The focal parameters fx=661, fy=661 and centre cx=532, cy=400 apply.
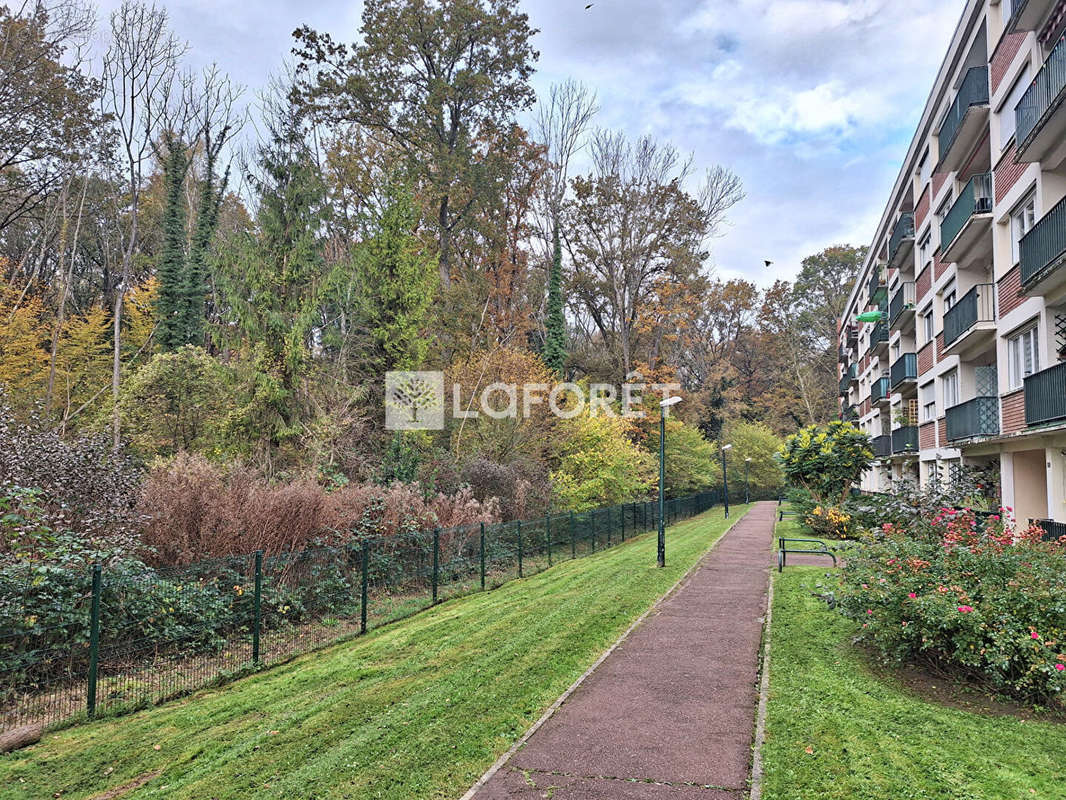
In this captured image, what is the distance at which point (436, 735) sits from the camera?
20.3 feet

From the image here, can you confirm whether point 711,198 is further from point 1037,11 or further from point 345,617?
point 345,617

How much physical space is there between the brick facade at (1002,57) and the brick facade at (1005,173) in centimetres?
191

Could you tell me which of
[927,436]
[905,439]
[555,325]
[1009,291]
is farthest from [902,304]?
[555,325]

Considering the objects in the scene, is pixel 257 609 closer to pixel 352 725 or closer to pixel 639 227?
pixel 352 725

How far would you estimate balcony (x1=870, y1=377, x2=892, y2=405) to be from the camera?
3265cm

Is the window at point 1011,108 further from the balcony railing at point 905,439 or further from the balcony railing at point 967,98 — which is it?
the balcony railing at point 905,439

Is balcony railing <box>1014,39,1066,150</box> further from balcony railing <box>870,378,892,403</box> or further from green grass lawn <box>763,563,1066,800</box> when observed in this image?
balcony railing <box>870,378,892,403</box>

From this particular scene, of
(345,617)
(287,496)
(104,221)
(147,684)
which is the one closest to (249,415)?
(287,496)

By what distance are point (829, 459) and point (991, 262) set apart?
8.05m

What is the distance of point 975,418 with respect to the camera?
17.7 meters

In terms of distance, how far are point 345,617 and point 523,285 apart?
92.2ft

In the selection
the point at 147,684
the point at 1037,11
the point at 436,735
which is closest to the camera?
the point at 436,735

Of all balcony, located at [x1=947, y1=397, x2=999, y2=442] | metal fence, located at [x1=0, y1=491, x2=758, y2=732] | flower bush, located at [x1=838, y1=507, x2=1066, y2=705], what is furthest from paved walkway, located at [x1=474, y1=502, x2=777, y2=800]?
balcony, located at [x1=947, y1=397, x2=999, y2=442]

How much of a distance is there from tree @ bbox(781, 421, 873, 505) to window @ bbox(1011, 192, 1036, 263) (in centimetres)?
929
